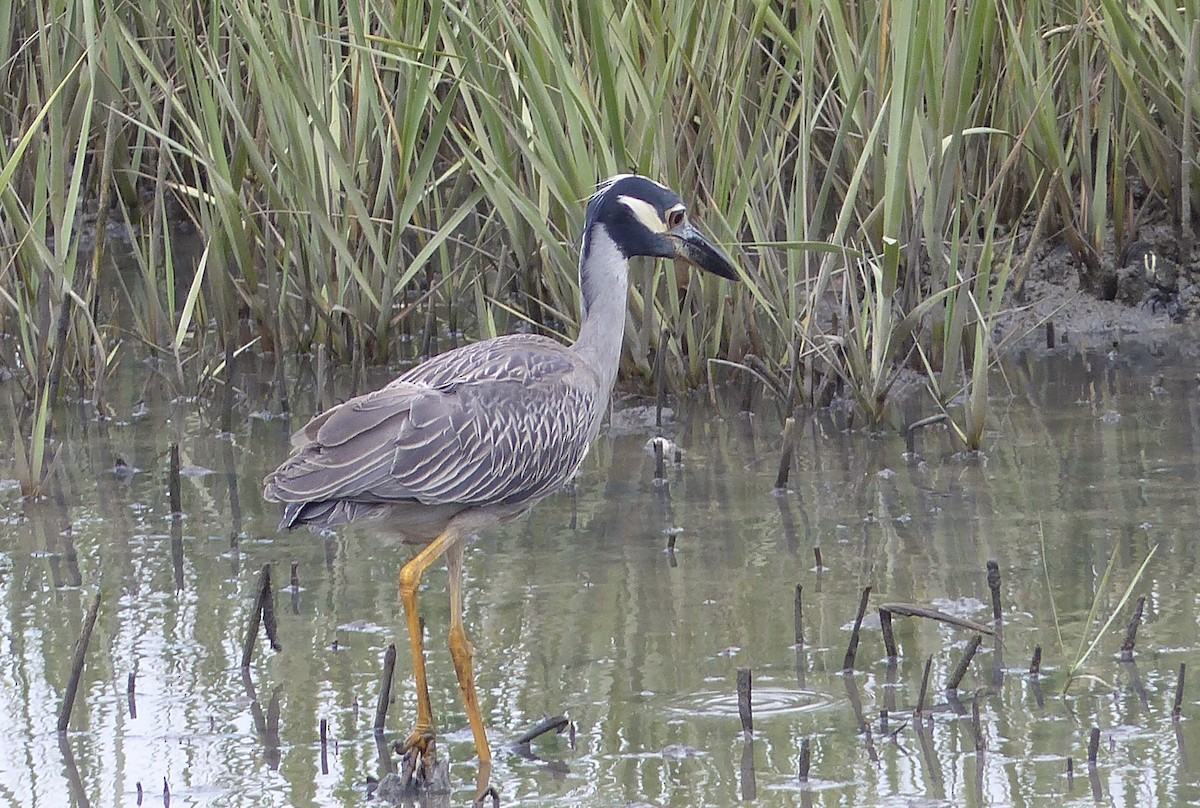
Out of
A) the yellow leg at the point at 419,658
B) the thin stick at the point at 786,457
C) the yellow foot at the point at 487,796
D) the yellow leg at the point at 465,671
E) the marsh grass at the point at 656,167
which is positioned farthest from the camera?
the marsh grass at the point at 656,167

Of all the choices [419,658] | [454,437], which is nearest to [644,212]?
[454,437]

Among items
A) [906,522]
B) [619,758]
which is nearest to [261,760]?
[619,758]

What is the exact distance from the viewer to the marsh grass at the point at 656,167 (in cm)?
571

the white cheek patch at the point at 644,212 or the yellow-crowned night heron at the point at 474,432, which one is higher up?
the white cheek patch at the point at 644,212

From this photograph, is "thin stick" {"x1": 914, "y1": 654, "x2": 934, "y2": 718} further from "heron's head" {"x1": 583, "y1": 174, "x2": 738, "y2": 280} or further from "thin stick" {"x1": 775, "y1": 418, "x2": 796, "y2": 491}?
"thin stick" {"x1": 775, "y1": 418, "x2": 796, "y2": 491}

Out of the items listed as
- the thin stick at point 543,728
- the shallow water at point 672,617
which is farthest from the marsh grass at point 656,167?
the thin stick at point 543,728

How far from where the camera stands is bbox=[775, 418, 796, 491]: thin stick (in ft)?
17.6

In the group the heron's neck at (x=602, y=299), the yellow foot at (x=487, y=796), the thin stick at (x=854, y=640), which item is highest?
the heron's neck at (x=602, y=299)

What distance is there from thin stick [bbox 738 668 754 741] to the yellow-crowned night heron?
524 millimetres

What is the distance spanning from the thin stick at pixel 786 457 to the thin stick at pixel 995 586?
3.73 feet

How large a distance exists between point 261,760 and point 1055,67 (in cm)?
419

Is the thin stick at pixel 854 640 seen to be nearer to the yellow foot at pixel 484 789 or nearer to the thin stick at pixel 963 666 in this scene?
the thin stick at pixel 963 666

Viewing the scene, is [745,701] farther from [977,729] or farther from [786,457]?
[786,457]

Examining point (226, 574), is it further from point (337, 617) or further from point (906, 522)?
point (906, 522)
